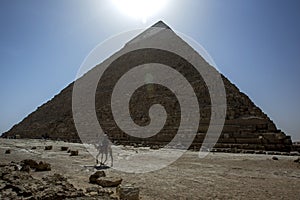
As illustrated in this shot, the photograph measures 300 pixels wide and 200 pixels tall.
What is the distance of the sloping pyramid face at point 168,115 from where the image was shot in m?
18.9

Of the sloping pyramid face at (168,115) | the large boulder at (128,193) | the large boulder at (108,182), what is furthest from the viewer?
the sloping pyramid face at (168,115)

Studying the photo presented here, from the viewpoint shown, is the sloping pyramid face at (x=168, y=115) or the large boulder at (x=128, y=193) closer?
the large boulder at (x=128, y=193)

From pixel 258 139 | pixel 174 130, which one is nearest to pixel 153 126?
pixel 174 130

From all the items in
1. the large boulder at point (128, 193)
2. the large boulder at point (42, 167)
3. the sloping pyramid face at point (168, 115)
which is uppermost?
the sloping pyramid face at point (168, 115)

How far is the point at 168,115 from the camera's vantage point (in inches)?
1081

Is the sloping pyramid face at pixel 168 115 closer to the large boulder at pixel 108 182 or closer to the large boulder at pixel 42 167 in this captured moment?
the large boulder at pixel 42 167

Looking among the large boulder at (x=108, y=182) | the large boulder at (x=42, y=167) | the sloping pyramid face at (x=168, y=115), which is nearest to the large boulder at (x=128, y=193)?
the large boulder at (x=108, y=182)

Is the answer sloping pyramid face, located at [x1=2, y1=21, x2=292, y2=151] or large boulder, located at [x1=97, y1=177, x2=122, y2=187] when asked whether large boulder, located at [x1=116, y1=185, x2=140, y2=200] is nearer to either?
large boulder, located at [x1=97, y1=177, x2=122, y2=187]

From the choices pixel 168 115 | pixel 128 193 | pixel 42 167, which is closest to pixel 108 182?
pixel 128 193

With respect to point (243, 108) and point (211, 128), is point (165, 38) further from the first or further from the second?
point (211, 128)

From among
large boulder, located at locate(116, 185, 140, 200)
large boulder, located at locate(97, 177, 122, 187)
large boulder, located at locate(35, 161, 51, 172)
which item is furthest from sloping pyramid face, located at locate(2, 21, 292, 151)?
large boulder, located at locate(116, 185, 140, 200)

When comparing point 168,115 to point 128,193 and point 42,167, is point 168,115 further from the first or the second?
point 128,193

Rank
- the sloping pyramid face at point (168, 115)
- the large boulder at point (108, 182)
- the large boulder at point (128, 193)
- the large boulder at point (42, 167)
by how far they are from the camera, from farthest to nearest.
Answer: the sloping pyramid face at point (168, 115) < the large boulder at point (42, 167) < the large boulder at point (108, 182) < the large boulder at point (128, 193)

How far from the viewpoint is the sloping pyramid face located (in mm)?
18875
